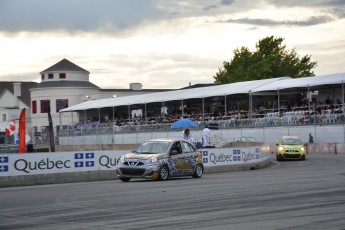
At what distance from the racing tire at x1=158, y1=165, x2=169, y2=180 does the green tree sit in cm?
8011

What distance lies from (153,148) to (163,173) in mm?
1082

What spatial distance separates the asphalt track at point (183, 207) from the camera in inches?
502

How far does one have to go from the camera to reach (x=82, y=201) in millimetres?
17344

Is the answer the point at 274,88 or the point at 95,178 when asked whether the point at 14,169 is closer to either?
the point at 95,178

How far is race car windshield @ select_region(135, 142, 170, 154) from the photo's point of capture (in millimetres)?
→ 26078

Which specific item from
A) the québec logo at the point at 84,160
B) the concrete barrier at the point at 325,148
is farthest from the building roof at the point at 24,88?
the québec logo at the point at 84,160

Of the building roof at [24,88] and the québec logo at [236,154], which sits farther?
the building roof at [24,88]

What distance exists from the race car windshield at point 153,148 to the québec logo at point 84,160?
2438 mm

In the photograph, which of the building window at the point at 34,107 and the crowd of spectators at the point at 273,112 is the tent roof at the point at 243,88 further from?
the building window at the point at 34,107

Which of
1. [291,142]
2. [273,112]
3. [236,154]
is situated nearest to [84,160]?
[236,154]

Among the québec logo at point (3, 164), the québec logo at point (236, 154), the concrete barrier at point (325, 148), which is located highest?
the québec logo at point (3, 164)

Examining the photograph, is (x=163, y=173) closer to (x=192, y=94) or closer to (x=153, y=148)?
(x=153, y=148)

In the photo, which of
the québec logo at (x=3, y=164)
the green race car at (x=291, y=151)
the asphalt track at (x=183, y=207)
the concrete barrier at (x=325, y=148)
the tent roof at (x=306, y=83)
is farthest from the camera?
the tent roof at (x=306, y=83)

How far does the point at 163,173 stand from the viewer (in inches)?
1013
